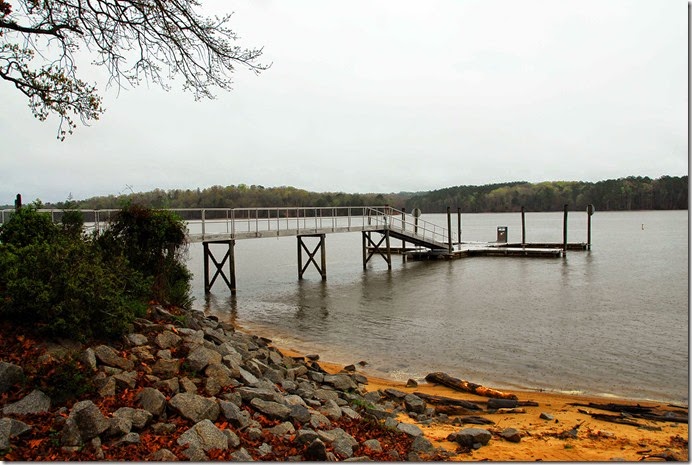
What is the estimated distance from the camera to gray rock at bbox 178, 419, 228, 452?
5647mm

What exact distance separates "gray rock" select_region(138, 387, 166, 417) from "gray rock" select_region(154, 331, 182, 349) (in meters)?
1.81

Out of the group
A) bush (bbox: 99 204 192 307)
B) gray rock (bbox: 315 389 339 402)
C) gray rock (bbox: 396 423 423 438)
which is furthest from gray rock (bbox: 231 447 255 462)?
bush (bbox: 99 204 192 307)

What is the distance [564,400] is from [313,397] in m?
5.50

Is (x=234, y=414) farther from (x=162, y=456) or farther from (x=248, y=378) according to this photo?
(x=248, y=378)

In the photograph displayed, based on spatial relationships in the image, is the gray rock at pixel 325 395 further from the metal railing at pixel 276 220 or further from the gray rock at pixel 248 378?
the metal railing at pixel 276 220

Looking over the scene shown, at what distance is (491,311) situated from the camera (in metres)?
21.9

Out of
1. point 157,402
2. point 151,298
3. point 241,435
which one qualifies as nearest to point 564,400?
point 241,435

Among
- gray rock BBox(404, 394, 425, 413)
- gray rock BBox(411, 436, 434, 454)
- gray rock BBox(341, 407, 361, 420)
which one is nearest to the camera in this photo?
gray rock BBox(411, 436, 434, 454)

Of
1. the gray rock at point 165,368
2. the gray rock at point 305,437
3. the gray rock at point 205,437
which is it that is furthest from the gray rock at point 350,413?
the gray rock at point 165,368

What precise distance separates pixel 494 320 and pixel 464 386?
30.3 ft

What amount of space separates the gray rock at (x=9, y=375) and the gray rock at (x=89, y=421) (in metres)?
1.01

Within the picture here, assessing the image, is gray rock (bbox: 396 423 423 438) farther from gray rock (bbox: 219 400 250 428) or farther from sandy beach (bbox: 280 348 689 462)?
gray rock (bbox: 219 400 250 428)

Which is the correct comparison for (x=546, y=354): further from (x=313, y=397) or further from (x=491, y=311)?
(x=313, y=397)

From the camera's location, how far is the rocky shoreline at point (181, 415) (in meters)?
5.50
